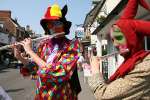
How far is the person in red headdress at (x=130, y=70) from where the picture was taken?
2.52 metres

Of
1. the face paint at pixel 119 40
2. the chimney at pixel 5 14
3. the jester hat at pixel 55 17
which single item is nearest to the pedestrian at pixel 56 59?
the jester hat at pixel 55 17

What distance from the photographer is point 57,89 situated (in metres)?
3.83

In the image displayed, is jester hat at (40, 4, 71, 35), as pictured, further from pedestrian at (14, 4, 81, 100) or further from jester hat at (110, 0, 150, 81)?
jester hat at (110, 0, 150, 81)

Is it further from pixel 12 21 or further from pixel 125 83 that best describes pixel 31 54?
pixel 12 21

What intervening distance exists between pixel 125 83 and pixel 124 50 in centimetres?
19

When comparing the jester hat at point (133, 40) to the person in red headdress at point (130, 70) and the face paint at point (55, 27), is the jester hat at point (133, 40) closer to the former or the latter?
the person in red headdress at point (130, 70)

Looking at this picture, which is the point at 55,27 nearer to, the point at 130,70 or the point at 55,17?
the point at 55,17

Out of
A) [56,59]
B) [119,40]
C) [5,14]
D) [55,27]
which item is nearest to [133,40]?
[119,40]

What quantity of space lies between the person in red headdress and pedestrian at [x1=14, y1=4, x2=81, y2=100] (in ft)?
3.64

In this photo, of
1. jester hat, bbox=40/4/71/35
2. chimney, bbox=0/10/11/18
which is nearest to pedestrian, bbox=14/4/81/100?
jester hat, bbox=40/4/71/35

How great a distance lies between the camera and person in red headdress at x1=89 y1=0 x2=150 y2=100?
2520 millimetres

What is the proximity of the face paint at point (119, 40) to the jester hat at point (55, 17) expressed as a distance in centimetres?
132

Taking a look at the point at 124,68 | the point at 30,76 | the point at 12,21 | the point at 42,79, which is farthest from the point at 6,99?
the point at 12,21

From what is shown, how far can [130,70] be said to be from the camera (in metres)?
2.54
